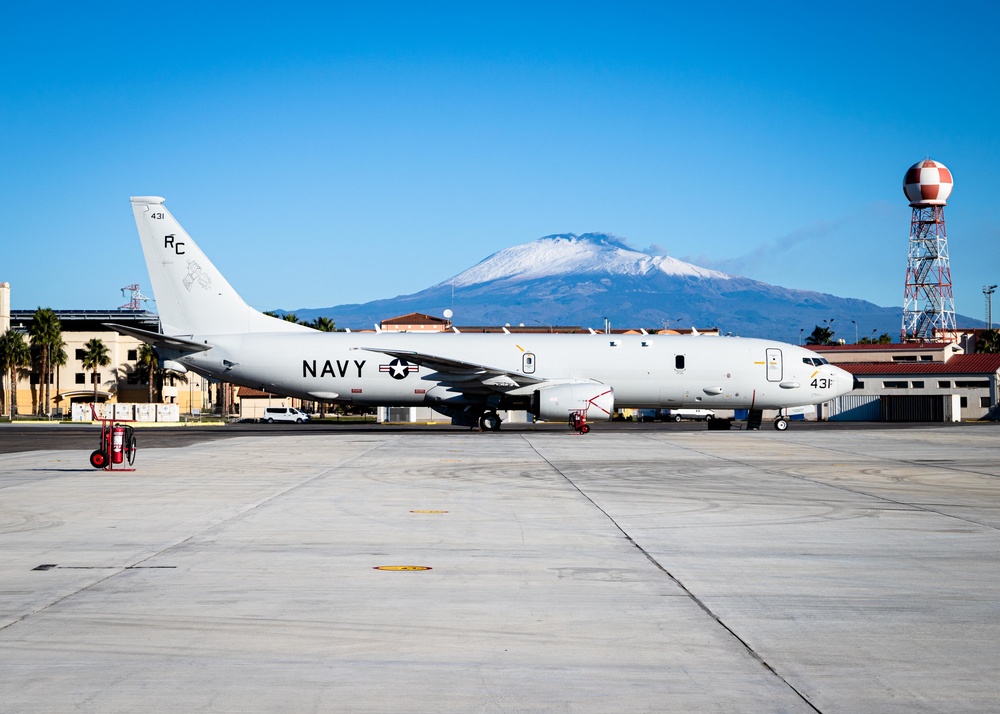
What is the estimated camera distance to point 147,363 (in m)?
115

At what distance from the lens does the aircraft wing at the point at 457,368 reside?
41.6 m

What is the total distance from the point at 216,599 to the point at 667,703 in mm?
4515

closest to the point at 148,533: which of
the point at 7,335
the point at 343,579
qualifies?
the point at 343,579

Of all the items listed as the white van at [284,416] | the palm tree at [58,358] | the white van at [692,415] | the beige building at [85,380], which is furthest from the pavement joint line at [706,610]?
the palm tree at [58,358]

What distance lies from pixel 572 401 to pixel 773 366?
33.2 ft

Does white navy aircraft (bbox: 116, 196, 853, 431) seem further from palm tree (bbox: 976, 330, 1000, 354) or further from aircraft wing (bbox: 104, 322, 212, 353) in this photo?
palm tree (bbox: 976, 330, 1000, 354)

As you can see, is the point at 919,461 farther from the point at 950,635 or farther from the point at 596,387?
the point at 950,635

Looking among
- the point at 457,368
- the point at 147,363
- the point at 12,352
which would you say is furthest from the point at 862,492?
the point at 12,352

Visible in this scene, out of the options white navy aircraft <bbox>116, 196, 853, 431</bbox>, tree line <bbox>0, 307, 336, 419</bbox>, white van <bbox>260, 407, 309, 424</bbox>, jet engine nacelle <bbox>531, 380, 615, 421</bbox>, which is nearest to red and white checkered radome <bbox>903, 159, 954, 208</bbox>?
tree line <bbox>0, 307, 336, 419</bbox>

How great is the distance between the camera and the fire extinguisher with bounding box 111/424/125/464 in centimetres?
2322

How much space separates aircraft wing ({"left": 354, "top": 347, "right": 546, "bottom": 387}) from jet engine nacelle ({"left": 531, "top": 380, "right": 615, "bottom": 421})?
3.28ft

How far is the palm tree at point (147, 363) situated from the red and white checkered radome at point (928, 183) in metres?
95.2

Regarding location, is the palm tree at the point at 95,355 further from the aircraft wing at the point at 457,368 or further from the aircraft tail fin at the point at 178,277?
the aircraft wing at the point at 457,368

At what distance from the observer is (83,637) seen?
7352 millimetres
